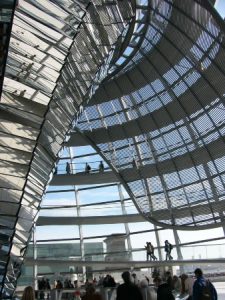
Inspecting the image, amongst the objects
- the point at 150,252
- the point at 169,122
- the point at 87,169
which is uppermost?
the point at 169,122

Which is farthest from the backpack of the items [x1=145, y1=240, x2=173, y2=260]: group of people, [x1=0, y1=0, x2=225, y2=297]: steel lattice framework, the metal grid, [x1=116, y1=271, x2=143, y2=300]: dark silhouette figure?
[x1=145, y1=240, x2=173, y2=260]: group of people

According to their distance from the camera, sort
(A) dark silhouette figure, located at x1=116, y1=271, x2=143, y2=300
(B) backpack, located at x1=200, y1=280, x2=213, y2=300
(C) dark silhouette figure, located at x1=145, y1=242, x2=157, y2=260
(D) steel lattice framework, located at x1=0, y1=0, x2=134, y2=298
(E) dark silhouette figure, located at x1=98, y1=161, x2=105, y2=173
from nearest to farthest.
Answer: (A) dark silhouette figure, located at x1=116, y1=271, x2=143, y2=300, (B) backpack, located at x1=200, y1=280, x2=213, y2=300, (D) steel lattice framework, located at x1=0, y1=0, x2=134, y2=298, (C) dark silhouette figure, located at x1=145, y1=242, x2=157, y2=260, (E) dark silhouette figure, located at x1=98, y1=161, x2=105, y2=173

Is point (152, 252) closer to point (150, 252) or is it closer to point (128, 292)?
point (150, 252)

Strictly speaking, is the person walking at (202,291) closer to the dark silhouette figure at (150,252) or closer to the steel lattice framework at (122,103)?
the steel lattice framework at (122,103)

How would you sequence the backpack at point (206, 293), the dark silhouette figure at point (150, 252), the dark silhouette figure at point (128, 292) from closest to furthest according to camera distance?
the dark silhouette figure at point (128, 292), the backpack at point (206, 293), the dark silhouette figure at point (150, 252)

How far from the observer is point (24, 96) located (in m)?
12.4

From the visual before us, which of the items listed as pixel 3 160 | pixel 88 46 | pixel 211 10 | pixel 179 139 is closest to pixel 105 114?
pixel 179 139

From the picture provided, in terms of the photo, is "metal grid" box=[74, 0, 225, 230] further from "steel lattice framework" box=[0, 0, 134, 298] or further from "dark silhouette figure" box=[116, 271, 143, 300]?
"dark silhouette figure" box=[116, 271, 143, 300]

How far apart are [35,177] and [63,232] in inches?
1170

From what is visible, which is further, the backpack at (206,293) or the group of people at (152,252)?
the group of people at (152,252)

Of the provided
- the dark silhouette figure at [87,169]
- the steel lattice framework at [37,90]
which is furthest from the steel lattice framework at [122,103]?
the dark silhouette figure at [87,169]

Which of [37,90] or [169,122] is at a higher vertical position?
[169,122]

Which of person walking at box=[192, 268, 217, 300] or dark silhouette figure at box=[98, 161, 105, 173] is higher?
dark silhouette figure at box=[98, 161, 105, 173]

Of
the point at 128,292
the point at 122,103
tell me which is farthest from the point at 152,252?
the point at 128,292
